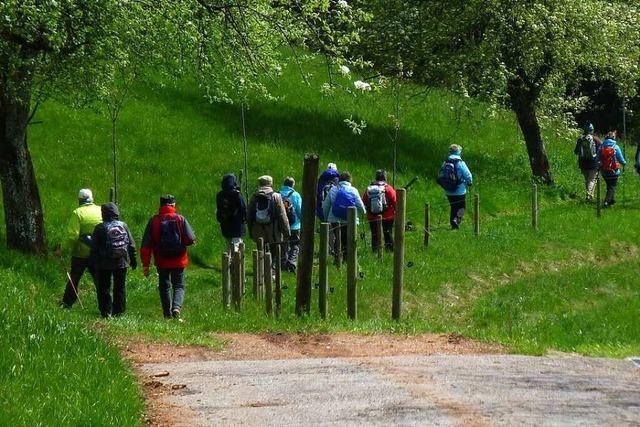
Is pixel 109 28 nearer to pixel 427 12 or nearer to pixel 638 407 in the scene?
pixel 638 407

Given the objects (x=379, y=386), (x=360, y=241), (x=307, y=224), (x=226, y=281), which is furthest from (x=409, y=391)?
(x=360, y=241)

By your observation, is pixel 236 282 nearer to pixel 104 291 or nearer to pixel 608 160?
pixel 104 291

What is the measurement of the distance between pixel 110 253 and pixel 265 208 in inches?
170

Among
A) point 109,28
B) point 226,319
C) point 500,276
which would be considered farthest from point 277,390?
point 500,276

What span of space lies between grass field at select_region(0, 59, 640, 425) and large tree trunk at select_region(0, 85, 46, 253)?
2.55 ft

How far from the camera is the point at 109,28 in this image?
1598 cm

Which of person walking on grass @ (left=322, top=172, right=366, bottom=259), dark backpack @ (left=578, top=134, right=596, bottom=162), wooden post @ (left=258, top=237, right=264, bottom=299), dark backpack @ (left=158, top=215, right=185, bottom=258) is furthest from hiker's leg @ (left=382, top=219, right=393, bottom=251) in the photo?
dark backpack @ (left=578, top=134, right=596, bottom=162)

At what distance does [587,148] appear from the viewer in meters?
27.2

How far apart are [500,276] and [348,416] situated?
12744 millimetres

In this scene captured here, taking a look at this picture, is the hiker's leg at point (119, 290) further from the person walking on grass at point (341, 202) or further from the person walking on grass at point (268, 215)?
the person walking on grass at point (341, 202)

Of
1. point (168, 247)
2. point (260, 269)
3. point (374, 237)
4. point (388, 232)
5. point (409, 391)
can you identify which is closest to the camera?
point (409, 391)

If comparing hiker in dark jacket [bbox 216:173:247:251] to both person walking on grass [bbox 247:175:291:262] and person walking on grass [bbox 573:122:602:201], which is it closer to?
person walking on grass [bbox 247:175:291:262]

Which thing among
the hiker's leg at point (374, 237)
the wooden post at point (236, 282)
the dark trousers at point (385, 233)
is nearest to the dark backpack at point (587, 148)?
the dark trousers at point (385, 233)

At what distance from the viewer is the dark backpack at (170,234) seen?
15062 mm
